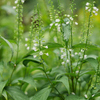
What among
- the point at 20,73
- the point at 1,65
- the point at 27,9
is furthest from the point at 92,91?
the point at 27,9

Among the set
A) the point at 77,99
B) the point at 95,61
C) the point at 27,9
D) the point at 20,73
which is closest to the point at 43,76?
the point at 77,99

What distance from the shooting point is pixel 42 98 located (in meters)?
1.42

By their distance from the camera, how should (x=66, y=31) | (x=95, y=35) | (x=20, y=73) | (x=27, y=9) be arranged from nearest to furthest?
(x=66, y=31) → (x=20, y=73) → (x=95, y=35) → (x=27, y=9)

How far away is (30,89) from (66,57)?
1023 mm

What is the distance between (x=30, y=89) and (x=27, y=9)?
4072mm

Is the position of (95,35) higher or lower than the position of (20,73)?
higher

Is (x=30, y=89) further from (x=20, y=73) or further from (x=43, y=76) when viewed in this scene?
(x=43, y=76)

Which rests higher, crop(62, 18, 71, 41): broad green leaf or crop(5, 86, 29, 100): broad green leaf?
crop(62, 18, 71, 41): broad green leaf

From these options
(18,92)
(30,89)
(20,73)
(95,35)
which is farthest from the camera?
(95,35)

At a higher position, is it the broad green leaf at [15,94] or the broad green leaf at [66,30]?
the broad green leaf at [66,30]

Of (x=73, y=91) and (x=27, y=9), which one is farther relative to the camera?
(x=27, y=9)

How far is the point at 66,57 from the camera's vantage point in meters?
1.65

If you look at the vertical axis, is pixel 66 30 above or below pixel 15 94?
above

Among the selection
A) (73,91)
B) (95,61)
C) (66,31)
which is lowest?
(73,91)
